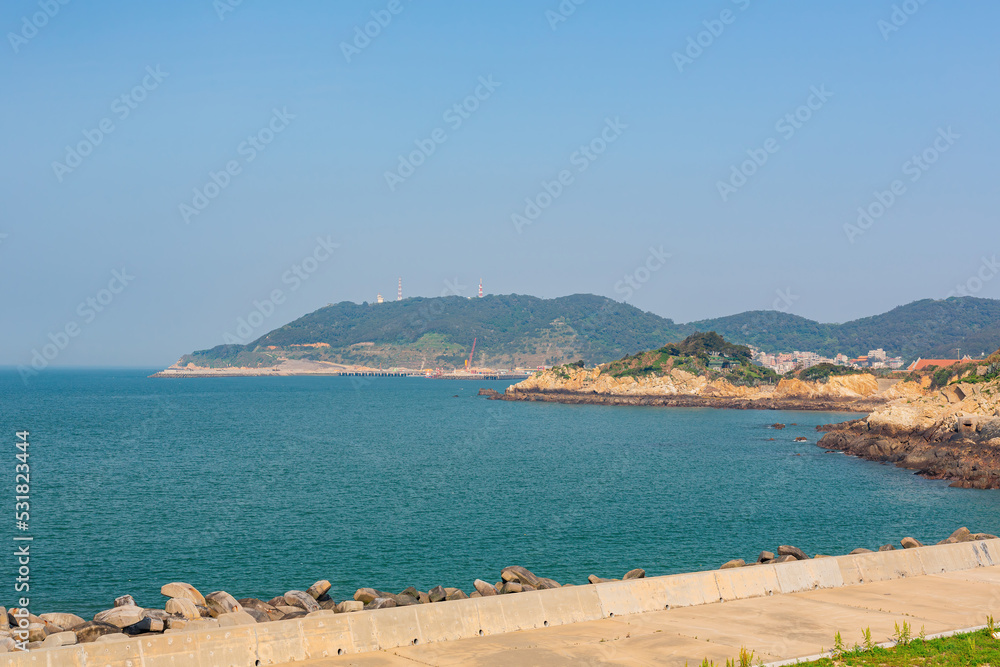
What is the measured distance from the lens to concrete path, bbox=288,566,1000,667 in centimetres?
1179

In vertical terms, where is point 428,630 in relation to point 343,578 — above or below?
above

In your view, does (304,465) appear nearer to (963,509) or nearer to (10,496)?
(10,496)

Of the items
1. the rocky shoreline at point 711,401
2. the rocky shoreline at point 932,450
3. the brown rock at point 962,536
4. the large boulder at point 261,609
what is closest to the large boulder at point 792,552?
the brown rock at point 962,536

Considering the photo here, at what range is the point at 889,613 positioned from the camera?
1434cm

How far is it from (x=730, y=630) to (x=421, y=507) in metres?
23.8

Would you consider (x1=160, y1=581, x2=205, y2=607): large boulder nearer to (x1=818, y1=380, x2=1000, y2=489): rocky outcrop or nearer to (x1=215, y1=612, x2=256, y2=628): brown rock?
(x1=215, y1=612, x2=256, y2=628): brown rock

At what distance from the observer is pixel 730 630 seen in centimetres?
1327

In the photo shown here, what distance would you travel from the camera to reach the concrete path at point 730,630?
1179 centimetres

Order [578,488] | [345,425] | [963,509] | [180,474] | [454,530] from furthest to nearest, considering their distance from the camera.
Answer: [345,425] → [180,474] → [578,488] → [963,509] → [454,530]

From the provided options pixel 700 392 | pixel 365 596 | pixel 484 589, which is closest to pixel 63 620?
pixel 365 596

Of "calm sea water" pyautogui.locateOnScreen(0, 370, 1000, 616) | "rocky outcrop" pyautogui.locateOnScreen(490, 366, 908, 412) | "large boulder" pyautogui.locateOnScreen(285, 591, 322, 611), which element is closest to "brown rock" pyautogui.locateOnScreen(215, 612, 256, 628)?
"large boulder" pyautogui.locateOnScreen(285, 591, 322, 611)

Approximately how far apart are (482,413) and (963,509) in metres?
75.2

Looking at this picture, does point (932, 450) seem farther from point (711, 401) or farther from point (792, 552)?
point (711, 401)

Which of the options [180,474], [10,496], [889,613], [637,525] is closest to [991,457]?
[637,525]
